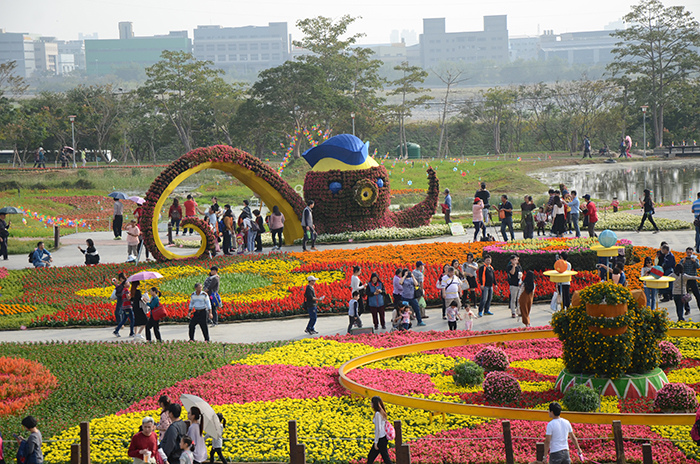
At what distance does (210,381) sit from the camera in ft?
41.0

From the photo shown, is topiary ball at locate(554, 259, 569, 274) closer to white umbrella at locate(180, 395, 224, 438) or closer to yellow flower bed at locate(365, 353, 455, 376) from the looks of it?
yellow flower bed at locate(365, 353, 455, 376)

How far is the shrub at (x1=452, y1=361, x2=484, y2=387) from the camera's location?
11.9 meters

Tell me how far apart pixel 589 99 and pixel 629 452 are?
64.8 metres

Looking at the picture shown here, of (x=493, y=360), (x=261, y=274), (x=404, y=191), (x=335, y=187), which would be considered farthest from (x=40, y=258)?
(x=404, y=191)

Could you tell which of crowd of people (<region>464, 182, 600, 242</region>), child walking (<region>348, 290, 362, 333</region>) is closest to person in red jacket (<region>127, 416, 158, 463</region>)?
child walking (<region>348, 290, 362, 333</region>)

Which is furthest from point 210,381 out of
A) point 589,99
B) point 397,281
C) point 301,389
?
point 589,99

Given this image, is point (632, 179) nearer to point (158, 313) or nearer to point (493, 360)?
point (493, 360)

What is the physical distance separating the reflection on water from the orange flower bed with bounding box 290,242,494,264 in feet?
66.0

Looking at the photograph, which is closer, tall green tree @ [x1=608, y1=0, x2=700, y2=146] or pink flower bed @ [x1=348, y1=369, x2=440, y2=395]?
pink flower bed @ [x1=348, y1=369, x2=440, y2=395]

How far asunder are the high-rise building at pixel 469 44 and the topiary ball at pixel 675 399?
624ft

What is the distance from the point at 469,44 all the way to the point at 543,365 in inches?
7593

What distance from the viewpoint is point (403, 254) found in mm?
22312

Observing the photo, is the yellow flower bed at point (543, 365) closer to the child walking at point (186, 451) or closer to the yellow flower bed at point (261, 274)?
the child walking at point (186, 451)

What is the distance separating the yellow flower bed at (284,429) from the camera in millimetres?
9719
